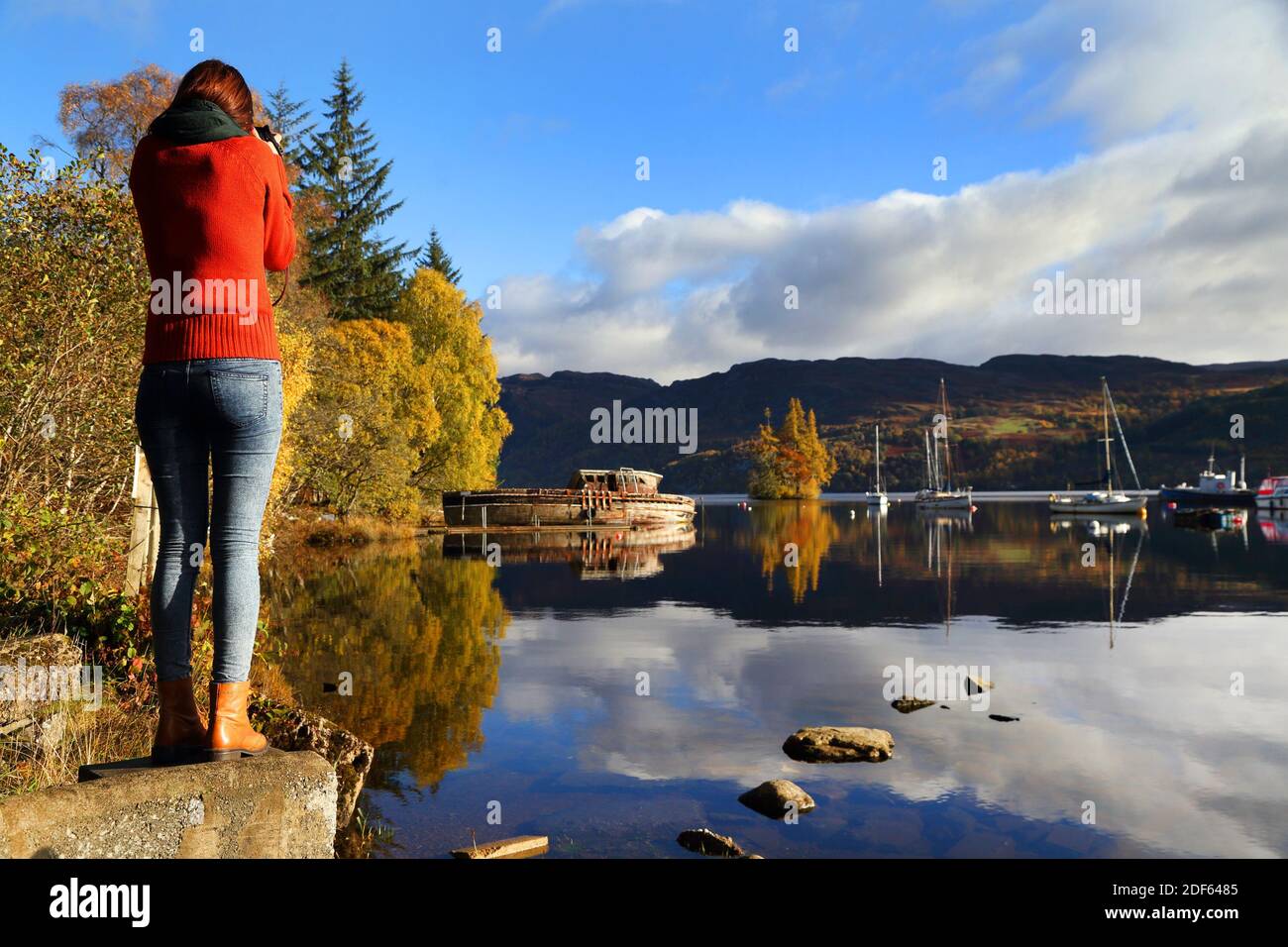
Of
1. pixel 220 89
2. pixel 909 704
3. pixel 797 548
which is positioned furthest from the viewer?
pixel 797 548

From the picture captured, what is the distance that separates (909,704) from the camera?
12.5m

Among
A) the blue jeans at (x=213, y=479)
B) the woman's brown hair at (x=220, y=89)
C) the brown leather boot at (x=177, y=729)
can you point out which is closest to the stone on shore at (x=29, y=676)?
the brown leather boot at (x=177, y=729)

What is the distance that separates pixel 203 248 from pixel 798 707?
34.2ft

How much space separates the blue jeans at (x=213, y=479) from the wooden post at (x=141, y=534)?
202 inches

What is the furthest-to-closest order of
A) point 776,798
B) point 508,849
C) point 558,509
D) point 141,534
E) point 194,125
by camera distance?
1. point 558,509
2. point 141,534
3. point 776,798
4. point 508,849
5. point 194,125

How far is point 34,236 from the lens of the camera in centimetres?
1094

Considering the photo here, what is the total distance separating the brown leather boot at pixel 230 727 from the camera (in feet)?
12.3

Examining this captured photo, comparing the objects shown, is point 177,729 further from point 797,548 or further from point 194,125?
point 797,548

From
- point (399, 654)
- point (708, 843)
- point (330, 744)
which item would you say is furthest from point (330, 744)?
point (399, 654)

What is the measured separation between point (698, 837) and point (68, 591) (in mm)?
6111

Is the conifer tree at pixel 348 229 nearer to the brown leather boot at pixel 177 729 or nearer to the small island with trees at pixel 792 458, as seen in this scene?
the brown leather boot at pixel 177 729
